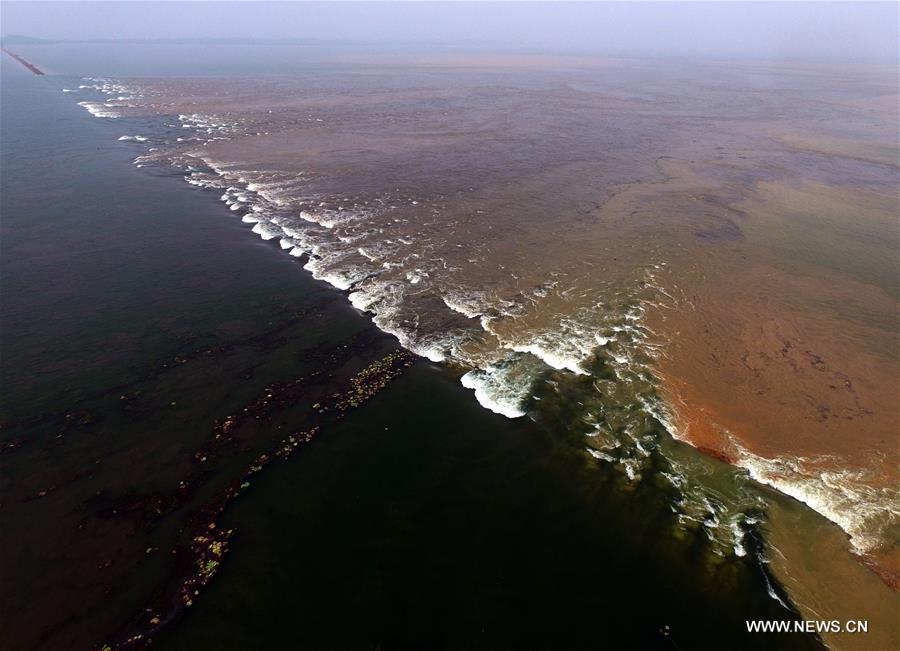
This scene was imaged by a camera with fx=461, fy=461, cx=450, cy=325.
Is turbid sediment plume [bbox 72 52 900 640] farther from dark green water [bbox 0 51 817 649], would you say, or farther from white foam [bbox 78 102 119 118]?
dark green water [bbox 0 51 817 649]

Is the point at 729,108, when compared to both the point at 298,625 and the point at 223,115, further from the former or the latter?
the point at 298,625

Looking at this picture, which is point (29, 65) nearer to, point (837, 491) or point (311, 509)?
point (311, 509)

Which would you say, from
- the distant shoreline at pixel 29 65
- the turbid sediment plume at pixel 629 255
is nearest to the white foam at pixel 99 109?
the turbid sediment plume at pixel 629 255

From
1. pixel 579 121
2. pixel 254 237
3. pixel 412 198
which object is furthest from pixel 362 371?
pixel 579 121

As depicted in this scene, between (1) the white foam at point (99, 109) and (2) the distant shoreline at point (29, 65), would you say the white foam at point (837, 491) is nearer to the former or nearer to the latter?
(1) the white foam at point (99, 109)

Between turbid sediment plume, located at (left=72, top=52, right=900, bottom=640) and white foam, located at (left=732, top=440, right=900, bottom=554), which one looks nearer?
white foam, located at (left=732, top=440, right=900, bottom=554)

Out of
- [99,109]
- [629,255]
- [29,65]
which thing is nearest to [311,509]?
[629,255]

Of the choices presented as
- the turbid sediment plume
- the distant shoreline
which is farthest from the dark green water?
the distant shoreline

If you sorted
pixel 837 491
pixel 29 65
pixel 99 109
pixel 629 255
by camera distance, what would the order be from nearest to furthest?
1. pixel 837 491
2. pixel 629 255
3. pixel 99 109
4. pixel 29 65

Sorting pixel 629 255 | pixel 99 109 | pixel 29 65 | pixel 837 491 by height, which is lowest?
pixel 837 491

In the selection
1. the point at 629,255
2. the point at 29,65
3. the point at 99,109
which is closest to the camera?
the point at 629,255
